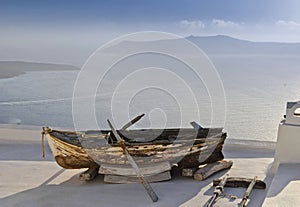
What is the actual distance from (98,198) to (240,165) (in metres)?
1.95

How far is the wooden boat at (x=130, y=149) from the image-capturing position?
4.08 metres

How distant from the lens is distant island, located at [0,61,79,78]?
38.0 ft

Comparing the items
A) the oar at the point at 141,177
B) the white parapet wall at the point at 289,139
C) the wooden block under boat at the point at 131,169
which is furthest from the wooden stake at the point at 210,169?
the oar at the point at 141,177

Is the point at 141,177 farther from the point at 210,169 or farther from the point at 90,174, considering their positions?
the point at 210,169

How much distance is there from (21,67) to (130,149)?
8920 mm

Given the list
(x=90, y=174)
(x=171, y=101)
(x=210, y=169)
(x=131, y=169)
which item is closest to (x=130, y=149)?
(x=131, y=169)

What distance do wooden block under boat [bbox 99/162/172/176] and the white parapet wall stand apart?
1.24 metres

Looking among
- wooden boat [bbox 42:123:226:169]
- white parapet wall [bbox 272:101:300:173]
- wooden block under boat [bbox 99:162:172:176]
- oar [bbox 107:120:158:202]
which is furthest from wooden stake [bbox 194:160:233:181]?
oar [bbox 107:120:158:202]

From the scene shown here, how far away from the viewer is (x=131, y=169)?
4066mm

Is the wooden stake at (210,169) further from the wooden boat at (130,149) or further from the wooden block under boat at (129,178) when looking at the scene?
the wooden block under boat at (129,178)

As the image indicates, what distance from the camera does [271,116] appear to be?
6.82 m

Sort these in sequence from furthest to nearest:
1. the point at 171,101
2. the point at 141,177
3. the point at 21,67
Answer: the point at 21,67, the point at 171,101, the point at 141,177

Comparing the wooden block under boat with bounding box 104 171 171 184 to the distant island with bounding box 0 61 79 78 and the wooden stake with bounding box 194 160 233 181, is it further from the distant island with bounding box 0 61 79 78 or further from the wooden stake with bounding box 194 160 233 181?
the distant island with bounding box 0 61 79 78

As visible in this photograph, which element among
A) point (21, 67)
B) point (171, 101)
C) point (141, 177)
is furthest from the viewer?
point (21, 67)
